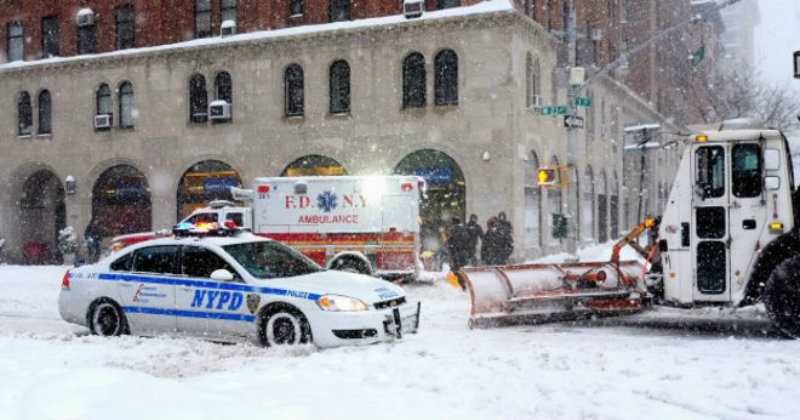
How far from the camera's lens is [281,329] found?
405 inches

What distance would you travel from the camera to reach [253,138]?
30.6 m

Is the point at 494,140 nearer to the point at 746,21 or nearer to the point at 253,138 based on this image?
the point at 253,138

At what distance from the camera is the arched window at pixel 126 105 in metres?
33.0

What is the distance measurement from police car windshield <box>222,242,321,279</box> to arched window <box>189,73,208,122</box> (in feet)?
68.7

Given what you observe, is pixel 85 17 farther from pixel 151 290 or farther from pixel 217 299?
pixel 217 299

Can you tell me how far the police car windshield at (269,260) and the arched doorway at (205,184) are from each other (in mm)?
19702

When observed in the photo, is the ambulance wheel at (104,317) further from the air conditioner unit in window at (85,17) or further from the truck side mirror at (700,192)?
the air conditioner unit in window at (85,17)

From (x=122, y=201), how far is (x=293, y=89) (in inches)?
346

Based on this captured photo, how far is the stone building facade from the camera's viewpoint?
27031 millimetres

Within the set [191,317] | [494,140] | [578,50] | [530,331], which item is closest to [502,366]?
[530,331]

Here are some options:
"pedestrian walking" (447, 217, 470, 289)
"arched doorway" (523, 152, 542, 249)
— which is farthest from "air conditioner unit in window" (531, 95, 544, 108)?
"pedestrian walking" (447, 217, 470, 289)

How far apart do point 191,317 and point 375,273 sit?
8827mm

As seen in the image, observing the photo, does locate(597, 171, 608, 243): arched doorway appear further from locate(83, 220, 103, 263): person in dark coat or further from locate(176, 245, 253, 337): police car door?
locate(176, 245, 253, 337): police car door

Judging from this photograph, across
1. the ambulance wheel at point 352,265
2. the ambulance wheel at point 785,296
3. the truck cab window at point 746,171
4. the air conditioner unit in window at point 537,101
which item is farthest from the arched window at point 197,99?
the ambulance wheel at point 785,296
